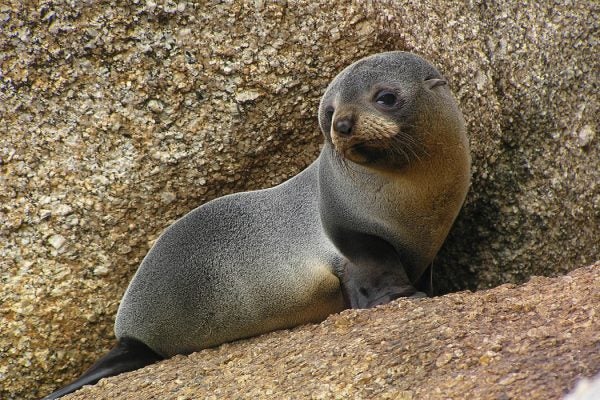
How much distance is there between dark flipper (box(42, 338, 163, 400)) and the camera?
5359 millimetres

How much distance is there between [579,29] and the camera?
636 cm

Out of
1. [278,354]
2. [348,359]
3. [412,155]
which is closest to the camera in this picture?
[348,359]

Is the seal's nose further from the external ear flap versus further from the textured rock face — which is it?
the textured rock face

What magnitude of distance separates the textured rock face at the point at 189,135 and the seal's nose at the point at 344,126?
102cm

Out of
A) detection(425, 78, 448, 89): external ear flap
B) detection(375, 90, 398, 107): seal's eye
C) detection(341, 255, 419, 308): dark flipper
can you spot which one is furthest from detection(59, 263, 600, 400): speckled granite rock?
detection(425, 78, 448, 89): external ear flap

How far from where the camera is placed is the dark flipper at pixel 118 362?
5359 mm

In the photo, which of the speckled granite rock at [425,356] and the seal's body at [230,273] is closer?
the speckled granite rock at [425,356]

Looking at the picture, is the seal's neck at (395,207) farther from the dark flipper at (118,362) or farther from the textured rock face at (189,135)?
the dark flipper at (118,362)

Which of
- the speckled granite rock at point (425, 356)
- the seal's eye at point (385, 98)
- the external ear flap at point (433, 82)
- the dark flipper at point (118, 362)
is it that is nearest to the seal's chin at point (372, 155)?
the seal's eye at point (385, 98)

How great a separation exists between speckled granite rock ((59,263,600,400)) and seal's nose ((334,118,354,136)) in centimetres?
94

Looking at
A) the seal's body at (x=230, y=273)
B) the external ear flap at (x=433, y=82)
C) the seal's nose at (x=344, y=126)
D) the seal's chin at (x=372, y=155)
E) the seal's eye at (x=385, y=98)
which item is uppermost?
the external ear flap at (x=433, y=82)

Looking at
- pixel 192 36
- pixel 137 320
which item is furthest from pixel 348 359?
pixel 192 36

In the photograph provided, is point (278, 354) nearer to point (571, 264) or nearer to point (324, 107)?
point (324, 107)

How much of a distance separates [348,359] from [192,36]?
2534mm
